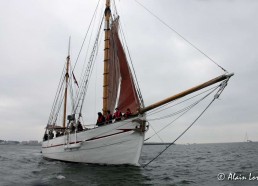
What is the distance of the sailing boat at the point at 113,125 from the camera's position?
70.6 feet

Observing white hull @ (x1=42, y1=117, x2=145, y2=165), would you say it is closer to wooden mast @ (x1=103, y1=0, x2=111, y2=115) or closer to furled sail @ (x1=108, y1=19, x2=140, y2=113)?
furled sail @ (x1=108, y1=19, x2=140, y2=113)

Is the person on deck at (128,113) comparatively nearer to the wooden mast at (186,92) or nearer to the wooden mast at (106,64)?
the wooden mast at (186,92)

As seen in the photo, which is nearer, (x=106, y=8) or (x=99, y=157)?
(x=99, y=157)

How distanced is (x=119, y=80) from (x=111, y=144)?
592 centimetres

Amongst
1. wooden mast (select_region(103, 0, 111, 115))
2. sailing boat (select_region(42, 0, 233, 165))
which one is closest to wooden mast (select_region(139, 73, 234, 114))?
sailing boat (select_region(42, 0, 233, 165))

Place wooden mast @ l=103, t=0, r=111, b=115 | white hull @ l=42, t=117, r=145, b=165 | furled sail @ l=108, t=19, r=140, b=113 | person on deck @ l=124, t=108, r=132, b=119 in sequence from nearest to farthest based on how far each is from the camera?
white hull @ l=42, t=117, r=145, b=165 → person on deck @ l=124, t=108, r=132, b=119 → furled sail @ l=108, t=19, r=140, b=113 → wooden mast @ l=103, t=0, r=111, b=115

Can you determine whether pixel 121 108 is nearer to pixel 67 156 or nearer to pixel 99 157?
pixel 99 157

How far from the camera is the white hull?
21.5 metres

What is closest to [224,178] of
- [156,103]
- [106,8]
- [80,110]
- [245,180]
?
[245,180]

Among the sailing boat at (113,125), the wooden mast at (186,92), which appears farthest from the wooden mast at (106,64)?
the wooden mast at (186,92)

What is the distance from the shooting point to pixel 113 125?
71.8ft

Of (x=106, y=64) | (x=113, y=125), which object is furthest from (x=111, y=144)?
(x=106, y=64)

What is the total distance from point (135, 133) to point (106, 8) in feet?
43.1

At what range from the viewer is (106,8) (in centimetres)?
2875
